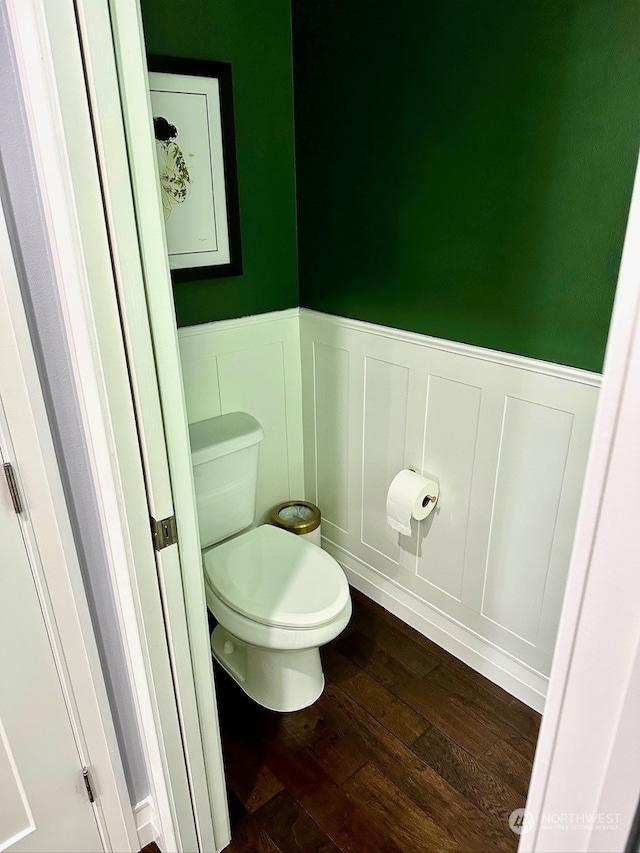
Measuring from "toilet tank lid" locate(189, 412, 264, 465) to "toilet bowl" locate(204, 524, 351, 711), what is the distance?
324 mm

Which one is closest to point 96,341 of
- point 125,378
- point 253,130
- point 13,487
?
point 125,378

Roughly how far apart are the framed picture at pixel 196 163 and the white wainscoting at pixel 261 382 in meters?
0.23

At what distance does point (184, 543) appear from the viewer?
3.80 ft

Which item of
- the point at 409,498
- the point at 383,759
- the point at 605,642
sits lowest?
the point at 383,759

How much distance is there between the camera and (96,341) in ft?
3.10

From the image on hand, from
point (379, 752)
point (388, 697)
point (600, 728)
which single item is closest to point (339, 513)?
point (388, 697)

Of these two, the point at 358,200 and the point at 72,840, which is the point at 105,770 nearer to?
the point at 72,840

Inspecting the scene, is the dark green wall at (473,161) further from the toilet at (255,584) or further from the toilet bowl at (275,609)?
the toilet bowl at (275,609)

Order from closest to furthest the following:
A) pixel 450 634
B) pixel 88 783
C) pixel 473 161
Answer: pixel 88 783 < pixel 473 161 < pixel 450 634

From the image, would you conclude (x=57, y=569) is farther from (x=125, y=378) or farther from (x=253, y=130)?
(x=253, y=130)

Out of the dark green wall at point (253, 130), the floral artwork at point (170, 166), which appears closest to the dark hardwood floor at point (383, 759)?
the dark green wall at point (253, 130)

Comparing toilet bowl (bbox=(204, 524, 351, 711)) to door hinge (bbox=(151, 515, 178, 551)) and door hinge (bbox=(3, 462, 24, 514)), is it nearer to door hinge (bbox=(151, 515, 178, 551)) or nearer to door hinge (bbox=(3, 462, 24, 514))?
door hinge (bbox=(151, 515, 178, 551))

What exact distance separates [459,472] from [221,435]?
802 mm

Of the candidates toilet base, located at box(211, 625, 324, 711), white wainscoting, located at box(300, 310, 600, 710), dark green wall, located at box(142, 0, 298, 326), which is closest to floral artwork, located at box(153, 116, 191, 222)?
dark green wall, located at box(142, 0, 298, 326)
